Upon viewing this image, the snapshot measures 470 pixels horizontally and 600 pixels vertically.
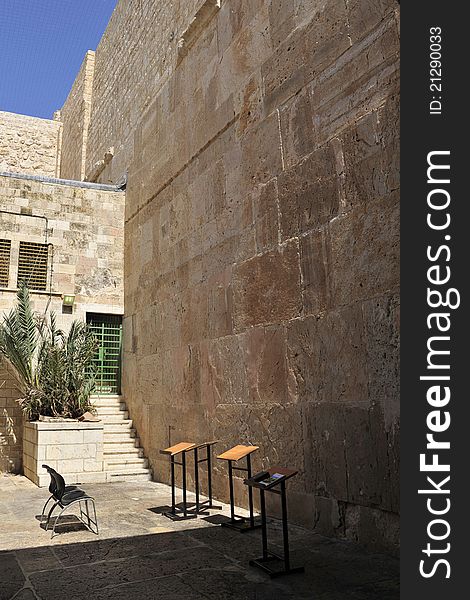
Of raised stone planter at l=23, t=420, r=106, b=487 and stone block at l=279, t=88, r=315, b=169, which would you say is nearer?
stone block at l=279, t=88, r=315, b=169

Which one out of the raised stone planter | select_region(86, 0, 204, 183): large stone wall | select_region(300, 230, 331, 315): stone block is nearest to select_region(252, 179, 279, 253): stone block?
select_region(300, 230, 331, 315): stone block

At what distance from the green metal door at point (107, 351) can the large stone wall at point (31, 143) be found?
8.79m

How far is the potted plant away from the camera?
319 inches

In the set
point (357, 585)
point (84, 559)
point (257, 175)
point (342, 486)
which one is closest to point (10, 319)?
point (257, 175)

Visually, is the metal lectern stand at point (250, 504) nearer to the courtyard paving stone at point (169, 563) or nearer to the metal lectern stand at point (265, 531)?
the courtyard paving stone at point (169, 563)

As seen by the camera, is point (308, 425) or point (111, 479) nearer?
point (308, 425)

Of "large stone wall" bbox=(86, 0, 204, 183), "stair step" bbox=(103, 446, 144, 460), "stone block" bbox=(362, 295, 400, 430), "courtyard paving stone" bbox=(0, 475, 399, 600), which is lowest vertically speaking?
"courtyard paving stone" bbox=(0, 475, 399, 600)

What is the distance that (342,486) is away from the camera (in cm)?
461

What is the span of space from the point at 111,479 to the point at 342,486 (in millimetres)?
4616

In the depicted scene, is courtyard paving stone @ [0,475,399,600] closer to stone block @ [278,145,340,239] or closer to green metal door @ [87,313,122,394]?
stone block @ [278,145,340,239]

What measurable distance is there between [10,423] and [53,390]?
126 cm

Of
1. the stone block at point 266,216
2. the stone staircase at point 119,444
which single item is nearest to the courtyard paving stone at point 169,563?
the stone block at point 266,216

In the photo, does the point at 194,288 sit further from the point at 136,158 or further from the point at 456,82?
the point at 456,82

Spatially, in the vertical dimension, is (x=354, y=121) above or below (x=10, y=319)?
above
